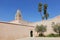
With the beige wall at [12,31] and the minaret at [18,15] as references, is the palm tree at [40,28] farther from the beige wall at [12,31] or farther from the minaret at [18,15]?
the minaret at [18,15]

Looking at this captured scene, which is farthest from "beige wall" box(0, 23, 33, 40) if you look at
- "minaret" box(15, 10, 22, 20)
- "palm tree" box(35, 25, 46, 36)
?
"minaret" box(15, 10, 22, 20)

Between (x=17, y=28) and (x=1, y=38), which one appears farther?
(x=17, y=28)

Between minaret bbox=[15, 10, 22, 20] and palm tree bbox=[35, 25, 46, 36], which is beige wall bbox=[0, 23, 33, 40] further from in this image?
minaret bbox=[15, 10, 22, 20]

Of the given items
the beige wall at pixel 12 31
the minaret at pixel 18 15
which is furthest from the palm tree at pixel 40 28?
the minaret at pixel 18 15

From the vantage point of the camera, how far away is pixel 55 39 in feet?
75.6

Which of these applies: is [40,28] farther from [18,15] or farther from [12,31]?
[18,15]

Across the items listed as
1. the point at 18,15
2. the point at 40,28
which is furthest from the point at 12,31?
the point at 18,15

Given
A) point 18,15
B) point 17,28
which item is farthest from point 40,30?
point 18,15

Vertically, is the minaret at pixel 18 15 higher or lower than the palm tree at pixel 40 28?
higher

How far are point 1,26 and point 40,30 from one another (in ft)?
Answer: 30.8

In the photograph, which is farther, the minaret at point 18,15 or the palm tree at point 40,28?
the minaret at point 18,15

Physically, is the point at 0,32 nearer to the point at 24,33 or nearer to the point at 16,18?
the point at 24,33

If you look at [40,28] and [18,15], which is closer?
[40,28]

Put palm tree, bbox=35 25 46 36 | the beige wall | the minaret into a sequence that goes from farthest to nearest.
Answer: the minaret
palm tree, bbox=35 25 46 36
the beige wall
